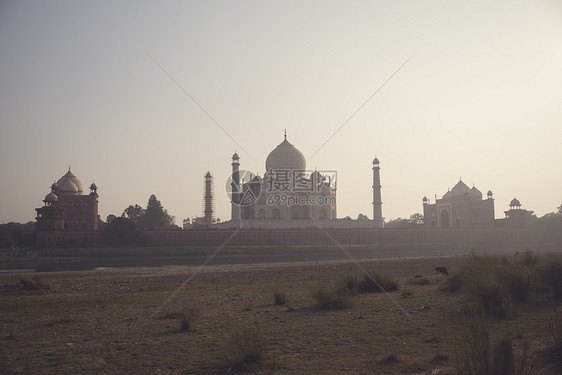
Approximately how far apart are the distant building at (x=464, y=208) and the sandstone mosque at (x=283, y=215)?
119mm

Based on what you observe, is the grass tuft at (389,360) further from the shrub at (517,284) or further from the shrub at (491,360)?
the shrub at (517,284)

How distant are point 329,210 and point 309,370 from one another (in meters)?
50.0

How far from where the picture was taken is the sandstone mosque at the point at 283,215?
44562 millimetres

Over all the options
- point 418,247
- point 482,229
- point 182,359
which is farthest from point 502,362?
point 482,229

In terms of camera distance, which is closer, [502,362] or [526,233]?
[502,362]

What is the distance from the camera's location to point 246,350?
20.6ft

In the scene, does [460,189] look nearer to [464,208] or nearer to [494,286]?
[464,208]

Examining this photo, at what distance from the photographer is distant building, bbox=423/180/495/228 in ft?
197

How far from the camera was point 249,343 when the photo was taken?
253 inches

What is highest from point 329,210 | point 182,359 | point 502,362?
point 329,210

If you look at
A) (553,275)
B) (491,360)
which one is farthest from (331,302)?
(491,360)

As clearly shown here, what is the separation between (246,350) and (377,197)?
166 ft

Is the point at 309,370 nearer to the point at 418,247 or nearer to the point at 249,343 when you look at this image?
the point at 249,343

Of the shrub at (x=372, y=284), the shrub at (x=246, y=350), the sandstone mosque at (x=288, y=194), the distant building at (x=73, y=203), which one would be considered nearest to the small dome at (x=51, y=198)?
the distant building at (x=73, y=203)
